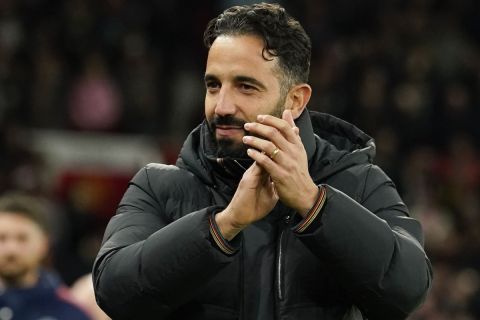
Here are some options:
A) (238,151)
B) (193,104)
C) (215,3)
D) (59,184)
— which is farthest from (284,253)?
(215,3)

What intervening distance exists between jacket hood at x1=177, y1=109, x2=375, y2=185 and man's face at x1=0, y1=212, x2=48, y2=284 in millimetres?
2409

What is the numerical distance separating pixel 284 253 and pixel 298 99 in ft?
1.39

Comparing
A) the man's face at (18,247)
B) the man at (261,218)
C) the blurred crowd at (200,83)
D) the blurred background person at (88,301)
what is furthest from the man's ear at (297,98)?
the blurred crowd at (200,83)

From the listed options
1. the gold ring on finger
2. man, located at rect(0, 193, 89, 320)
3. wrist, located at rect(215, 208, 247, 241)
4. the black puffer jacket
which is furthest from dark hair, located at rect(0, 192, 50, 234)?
the gold ring on finger

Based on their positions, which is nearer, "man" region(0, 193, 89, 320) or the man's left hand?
the man's left hand

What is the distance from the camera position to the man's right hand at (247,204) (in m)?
2.56

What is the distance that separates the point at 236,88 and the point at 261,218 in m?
0.33

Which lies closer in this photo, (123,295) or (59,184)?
(123,295)

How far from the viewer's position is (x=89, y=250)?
9352 millimetres

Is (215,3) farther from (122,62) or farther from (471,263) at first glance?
(471,263)

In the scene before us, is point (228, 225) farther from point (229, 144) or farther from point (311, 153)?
point (311, 153)

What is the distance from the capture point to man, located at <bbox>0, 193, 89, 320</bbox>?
5180mm

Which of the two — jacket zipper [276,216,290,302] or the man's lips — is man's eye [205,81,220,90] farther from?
jacket zipper [276,216,290,302]

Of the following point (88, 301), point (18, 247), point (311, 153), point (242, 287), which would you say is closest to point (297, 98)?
point (311, 153)
